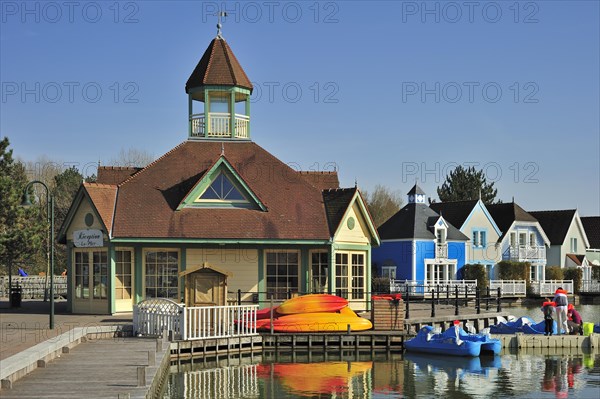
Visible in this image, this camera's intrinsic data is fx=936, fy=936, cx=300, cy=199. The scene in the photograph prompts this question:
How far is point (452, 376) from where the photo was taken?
1065 inches

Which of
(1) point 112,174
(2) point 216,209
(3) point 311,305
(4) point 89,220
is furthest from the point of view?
(1) point 112,174

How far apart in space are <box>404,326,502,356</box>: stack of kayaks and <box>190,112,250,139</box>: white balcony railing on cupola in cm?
1411

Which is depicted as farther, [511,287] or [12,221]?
[511,287]

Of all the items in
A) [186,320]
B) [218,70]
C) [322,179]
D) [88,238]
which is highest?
[218,70]

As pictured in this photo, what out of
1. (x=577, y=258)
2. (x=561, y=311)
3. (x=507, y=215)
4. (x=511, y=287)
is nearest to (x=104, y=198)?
(x=561, y=311)

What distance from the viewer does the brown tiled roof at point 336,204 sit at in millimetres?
37619

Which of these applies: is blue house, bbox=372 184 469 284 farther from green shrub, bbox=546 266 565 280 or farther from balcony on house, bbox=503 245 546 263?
green shrub, bbox=546 266 565 280

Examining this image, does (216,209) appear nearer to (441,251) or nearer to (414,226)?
(414,226)

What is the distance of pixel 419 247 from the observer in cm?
6588

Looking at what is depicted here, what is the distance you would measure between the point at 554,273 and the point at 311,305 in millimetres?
45611

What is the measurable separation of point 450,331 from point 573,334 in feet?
18.5

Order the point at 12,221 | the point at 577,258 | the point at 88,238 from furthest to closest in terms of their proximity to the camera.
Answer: the point at 577,258, the point at 12,221, the point at 88,238

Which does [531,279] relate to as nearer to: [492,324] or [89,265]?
[492,324]

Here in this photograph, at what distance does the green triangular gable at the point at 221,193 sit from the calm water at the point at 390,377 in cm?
910
